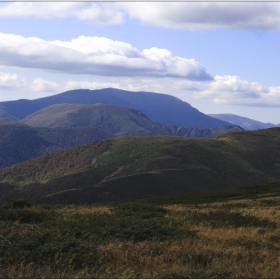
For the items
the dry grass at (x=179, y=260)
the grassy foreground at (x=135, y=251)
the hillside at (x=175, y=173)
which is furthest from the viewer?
the hillside at (x=175, y=173)

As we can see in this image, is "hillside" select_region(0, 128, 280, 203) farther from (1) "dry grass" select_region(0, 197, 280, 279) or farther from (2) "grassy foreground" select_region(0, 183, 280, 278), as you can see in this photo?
(1) "dry grass" select_region(0, 197, 280, 279)

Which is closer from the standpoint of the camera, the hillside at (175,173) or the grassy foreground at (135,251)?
the grassy foreground at (135,251)

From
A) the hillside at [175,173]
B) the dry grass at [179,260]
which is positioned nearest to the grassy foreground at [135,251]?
the dry grass at [179,260]

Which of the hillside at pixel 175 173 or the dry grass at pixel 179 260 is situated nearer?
the dry grass at pixel 179 260

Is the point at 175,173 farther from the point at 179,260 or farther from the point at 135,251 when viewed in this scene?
the point at 179,260

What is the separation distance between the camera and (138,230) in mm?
16312

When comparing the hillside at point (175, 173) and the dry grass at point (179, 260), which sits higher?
the dry grass at point (179, 260)

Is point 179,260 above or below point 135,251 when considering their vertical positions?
above

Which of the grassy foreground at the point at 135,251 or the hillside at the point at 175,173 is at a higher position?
the grassy foreground at the point at 135,251

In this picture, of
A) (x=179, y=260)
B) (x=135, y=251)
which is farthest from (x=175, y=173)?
(x=179, y=260)

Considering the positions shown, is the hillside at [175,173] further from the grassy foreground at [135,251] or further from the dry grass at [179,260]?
the dry grass at [179,260]

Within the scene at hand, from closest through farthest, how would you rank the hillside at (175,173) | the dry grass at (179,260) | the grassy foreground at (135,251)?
the dry grass at (179,260)
the grassy foreground at (135,251)
the hillside at (175,173)

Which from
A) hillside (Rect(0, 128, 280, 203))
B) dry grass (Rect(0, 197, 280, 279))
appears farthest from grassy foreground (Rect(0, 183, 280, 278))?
hillside (Rect(0, 128, 280, 203))

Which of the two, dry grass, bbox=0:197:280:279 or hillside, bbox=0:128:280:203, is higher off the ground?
dry grass, bbox=0:197:280:279
